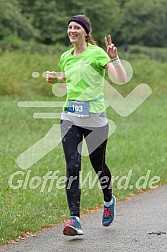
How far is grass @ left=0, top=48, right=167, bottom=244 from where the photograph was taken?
8047mm

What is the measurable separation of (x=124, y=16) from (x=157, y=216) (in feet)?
231

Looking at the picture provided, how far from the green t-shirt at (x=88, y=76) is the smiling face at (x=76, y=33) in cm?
12

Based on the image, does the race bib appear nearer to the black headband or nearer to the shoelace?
→ the black headband

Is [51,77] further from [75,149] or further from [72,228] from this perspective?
[72,228]

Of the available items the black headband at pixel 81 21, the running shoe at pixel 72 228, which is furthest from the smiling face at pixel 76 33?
the running shoe at pixel 72 228

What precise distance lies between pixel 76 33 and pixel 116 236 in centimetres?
200

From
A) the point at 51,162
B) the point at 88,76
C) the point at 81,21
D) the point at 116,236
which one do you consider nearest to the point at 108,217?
the point at 116,236

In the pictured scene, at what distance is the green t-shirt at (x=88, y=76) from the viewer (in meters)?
6.71

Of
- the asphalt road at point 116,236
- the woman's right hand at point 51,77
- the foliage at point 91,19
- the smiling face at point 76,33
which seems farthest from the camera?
the foliage at point 91,19

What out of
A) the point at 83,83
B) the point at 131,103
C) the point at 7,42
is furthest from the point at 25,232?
the point at 7,42

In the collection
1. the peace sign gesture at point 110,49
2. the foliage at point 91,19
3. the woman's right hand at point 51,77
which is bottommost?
the foliage at point 91,19

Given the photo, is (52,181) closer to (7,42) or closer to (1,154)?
(1,154)

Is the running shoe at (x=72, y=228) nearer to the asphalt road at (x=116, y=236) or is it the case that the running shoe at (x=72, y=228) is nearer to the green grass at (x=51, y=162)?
the asphalt road at (x=116, y=236)

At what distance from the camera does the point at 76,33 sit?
6828mm
